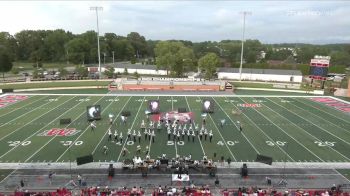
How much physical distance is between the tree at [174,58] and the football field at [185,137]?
2126 cm

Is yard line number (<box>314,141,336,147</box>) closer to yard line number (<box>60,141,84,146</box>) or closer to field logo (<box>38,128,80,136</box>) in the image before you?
yard line number (<box>60,141,84,146</box>)

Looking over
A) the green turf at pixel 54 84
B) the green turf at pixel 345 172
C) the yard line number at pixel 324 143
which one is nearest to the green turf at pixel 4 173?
the green turf at pixel 345 172

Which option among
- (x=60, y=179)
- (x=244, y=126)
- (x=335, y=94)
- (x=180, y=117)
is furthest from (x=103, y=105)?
(x=335, y=94)

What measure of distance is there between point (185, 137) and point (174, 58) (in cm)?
3699

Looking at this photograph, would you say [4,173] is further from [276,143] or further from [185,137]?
[276,143]

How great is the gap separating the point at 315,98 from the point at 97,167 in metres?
33.5

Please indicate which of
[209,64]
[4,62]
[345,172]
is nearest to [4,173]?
[345,172]

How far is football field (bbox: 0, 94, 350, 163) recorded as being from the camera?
824 inches

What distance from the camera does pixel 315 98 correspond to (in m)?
41.7

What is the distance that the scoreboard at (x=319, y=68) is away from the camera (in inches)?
1779

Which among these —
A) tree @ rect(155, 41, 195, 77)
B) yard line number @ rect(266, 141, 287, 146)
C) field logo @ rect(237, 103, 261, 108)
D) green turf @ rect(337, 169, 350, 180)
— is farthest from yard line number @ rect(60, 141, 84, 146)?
tree @ rect(155, 41, 195, 77)

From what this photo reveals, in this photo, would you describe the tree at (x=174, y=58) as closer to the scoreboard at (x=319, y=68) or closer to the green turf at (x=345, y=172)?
the scoreboard at (x=319, y=68)

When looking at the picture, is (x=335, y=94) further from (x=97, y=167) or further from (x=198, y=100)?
(x=97, y=167)

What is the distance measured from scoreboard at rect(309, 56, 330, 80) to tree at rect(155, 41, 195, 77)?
79.5 ft
